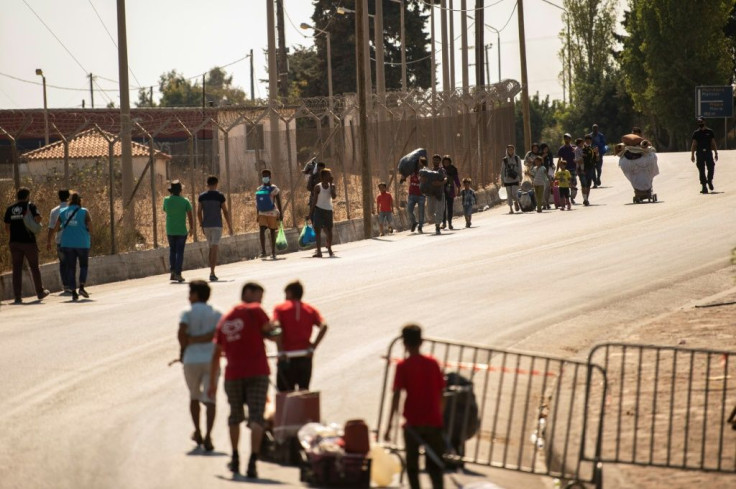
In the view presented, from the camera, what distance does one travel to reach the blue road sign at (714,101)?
8319 centimetres

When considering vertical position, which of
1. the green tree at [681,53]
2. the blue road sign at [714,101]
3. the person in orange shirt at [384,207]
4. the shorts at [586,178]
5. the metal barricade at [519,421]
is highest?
the green tree at [681,53]

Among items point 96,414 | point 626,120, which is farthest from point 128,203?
point 626,120

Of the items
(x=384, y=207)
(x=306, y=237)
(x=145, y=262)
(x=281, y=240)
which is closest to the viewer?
(x=145, y=262)

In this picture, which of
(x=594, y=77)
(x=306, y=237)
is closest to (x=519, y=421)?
(x=306, y=237)

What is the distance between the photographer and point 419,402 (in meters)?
9.31

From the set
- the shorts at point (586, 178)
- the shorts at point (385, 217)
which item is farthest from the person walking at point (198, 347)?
the shorts at point (586, 178)

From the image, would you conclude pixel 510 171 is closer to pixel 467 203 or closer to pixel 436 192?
pixel 467 203

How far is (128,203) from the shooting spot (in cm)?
2730

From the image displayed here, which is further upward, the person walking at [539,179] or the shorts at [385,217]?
the person walking at [539,179]

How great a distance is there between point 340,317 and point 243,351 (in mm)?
7773

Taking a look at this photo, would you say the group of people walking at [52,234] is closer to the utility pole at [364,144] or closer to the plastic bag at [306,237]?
the plastic bag at [306,237]

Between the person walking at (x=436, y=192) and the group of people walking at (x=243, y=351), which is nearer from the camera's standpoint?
the group of people walking at (x=243, y=351)

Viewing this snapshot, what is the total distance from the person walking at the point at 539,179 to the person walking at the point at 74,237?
53.1 feet

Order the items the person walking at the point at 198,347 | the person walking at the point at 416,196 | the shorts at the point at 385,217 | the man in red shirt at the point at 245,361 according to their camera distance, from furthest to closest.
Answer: the shorts at the point at 385,217
the person walking at the point at 416,196
the person walking at the point at 198,347
the man in red shirt at the point at 245,361
